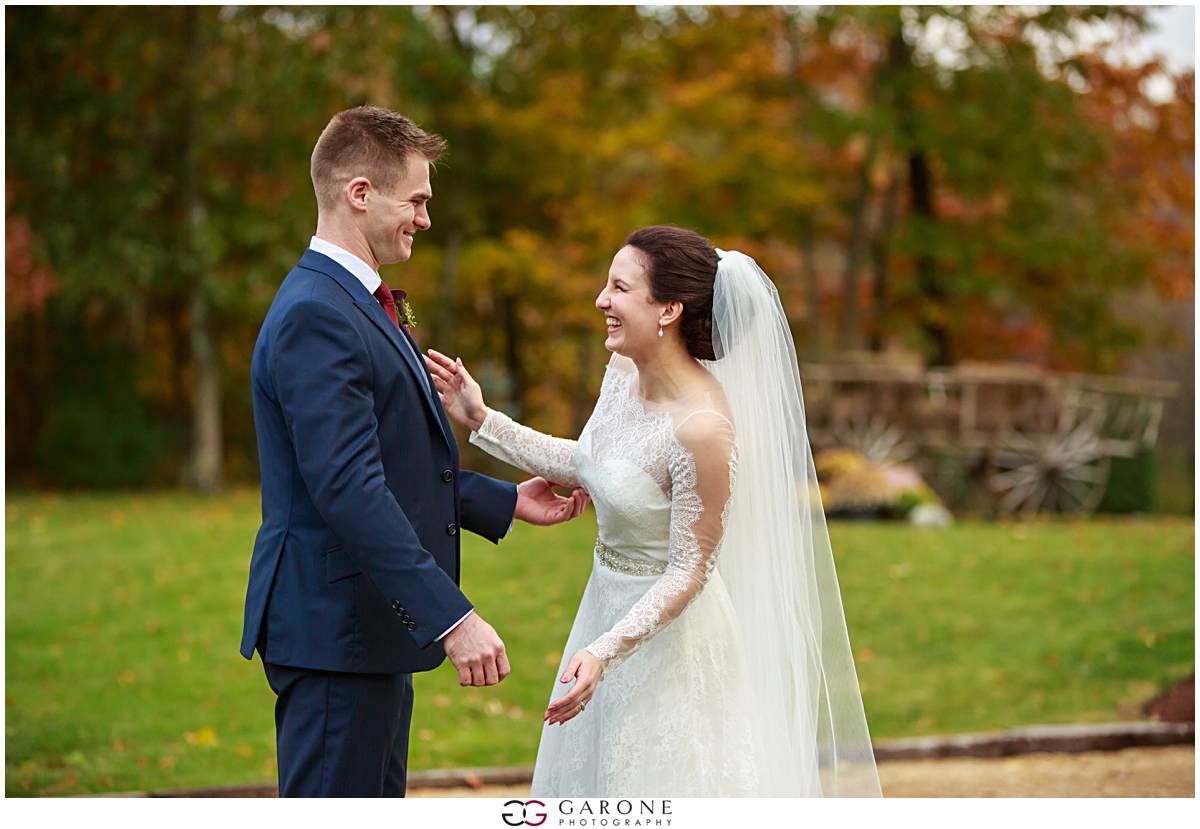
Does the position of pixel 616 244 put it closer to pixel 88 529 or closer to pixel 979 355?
pixel 979 355

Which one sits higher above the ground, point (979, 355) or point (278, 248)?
point (278, 248)

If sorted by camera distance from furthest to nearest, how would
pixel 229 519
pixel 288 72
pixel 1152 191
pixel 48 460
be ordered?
pixel 1152 191 < pixel 48 460 < pixel 288 72 < pixel 229 519

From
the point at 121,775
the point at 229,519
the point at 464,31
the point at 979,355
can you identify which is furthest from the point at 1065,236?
the point at 121,775

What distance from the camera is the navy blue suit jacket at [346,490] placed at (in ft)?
8.43

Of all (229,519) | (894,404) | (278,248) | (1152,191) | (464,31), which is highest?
(464,31)

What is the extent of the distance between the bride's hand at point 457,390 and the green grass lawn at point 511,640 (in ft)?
9.20

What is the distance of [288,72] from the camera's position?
44.2ft

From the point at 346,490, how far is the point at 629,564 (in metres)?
0.99

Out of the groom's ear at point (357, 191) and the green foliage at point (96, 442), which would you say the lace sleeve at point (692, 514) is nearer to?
the groom's ear at point (357, 191)

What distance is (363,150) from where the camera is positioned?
282 cm

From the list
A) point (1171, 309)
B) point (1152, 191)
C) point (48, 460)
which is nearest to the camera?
point (48, 460)

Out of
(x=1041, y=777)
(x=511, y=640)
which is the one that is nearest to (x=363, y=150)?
(x=1041, y=777)

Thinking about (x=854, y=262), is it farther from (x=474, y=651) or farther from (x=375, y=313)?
(x=474, y=651)

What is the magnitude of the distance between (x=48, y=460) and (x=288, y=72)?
20.4ft
